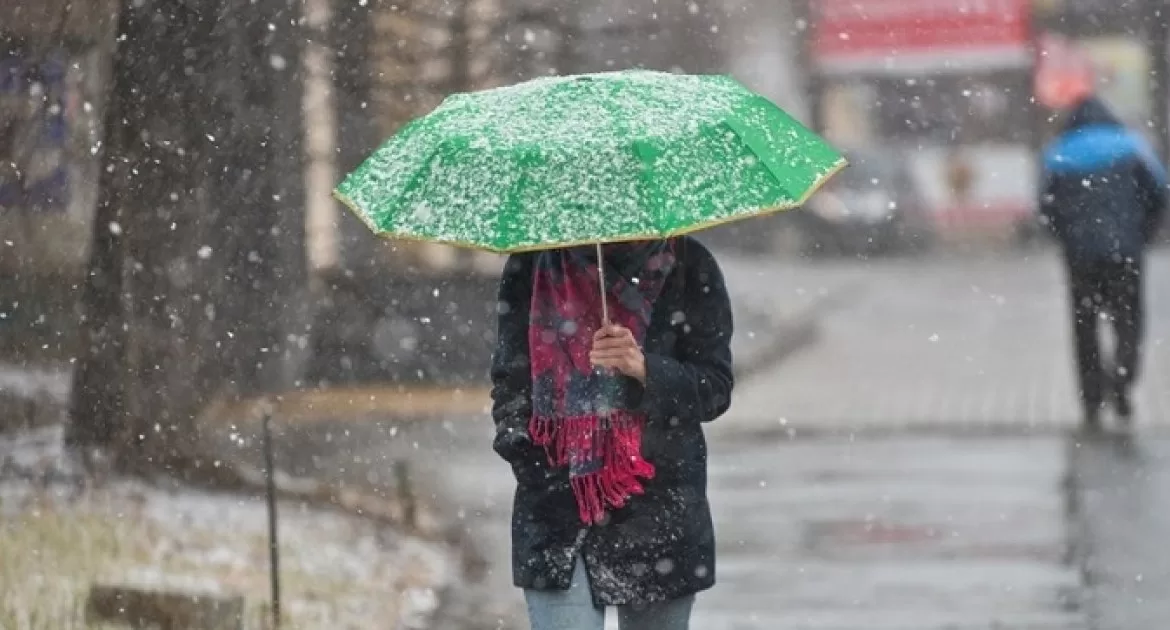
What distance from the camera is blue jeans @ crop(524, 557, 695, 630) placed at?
4699mm

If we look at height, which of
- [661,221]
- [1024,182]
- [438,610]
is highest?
[1024,182]

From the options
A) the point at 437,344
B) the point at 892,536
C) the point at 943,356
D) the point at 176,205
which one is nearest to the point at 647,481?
the point at 892,536

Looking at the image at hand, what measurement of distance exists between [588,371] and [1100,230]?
25.6 feet

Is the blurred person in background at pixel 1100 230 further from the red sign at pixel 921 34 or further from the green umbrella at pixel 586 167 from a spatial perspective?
the green umbrella at pixel 586 167

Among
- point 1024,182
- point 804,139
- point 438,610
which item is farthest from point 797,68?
point 804,139

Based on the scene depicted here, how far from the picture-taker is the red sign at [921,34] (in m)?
17.0

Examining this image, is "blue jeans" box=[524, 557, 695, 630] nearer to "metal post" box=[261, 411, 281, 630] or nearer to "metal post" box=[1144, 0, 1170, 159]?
"metal post" box=[261, 411, 281, 630]

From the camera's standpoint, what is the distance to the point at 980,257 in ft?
65.0

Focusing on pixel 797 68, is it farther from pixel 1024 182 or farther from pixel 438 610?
pixel 438 610

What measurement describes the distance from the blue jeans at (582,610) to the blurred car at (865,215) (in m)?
14.0

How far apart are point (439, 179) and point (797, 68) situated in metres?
14.8

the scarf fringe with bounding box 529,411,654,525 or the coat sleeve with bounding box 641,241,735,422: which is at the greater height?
the coat sleeve with bounding box 641,241,735,422

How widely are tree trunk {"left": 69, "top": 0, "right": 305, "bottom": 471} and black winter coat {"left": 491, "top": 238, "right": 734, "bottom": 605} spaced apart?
5.96 m

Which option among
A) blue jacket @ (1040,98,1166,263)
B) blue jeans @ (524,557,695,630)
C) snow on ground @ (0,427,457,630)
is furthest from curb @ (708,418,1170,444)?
blue jeans @ (524,557,695,630)
